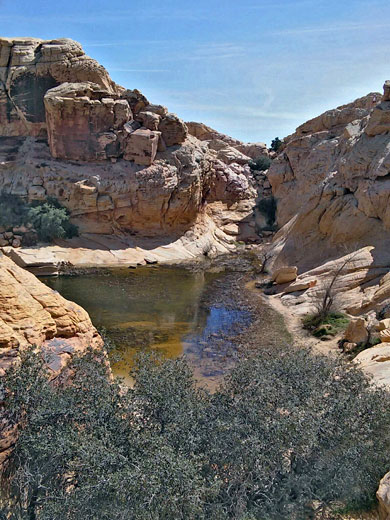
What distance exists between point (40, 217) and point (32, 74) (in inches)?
516

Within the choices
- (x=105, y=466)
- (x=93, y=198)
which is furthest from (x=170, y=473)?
(x=93, y=198)

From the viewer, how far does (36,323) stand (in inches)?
336

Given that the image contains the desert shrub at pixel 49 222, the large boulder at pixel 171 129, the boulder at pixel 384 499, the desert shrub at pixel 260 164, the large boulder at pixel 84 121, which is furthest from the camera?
the desert shrub at pixel 260 164

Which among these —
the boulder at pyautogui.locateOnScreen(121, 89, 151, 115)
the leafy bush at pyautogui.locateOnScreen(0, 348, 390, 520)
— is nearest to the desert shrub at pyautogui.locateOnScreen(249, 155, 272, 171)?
the boulder at pyautogui.locateOnScreen(121, 89, 151, 115)

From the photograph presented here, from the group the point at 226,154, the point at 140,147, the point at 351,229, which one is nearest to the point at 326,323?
the point at 351,229

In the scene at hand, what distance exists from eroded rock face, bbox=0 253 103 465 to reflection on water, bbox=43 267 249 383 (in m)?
3.55

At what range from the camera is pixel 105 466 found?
5.85 m

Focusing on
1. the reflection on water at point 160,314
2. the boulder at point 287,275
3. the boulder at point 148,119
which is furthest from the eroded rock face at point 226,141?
the boulder at point 287,275

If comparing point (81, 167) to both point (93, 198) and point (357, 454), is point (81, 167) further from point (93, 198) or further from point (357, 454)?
point (357, 454)

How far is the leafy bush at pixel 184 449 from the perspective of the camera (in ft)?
18.0

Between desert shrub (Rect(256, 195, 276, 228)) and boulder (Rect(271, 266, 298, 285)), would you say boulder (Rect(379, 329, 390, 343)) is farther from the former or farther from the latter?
desert shrub (Rect(256, 195, 276, 228))

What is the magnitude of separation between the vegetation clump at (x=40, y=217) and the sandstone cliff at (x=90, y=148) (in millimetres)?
783

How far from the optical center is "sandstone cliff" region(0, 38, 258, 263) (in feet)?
112

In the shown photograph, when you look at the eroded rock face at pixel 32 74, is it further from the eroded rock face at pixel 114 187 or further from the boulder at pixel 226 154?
the boulder at pixel 226 154
